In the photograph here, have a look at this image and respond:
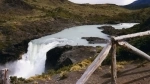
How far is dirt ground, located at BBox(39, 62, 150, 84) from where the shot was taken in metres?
16.7

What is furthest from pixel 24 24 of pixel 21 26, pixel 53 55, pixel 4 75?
pixel 4 75

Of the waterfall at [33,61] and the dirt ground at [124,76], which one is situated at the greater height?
the dirt ground at [124,76]

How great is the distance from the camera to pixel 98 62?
10.4 m

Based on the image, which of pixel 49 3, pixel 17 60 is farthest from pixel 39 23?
pixel 49 3

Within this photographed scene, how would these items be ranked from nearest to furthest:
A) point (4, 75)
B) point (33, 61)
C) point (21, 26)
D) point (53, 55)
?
point (4, 75) → point (53, 55) → point (33, 61) → point (21, 26)

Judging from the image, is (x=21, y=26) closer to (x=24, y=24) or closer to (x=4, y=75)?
(x=24, y=24)

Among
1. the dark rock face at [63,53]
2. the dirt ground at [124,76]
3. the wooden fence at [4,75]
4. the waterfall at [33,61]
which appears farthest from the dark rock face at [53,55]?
the wooden fence at [4,75]

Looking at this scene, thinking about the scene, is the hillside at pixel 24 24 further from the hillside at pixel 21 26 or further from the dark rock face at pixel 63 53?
the dark rock face at pixel 63 53

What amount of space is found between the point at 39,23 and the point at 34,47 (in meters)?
41.3

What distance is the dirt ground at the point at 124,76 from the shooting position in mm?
16719

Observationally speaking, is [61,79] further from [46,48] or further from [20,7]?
[20,7]

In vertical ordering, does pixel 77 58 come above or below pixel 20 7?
below

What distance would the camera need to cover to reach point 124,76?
1781cm

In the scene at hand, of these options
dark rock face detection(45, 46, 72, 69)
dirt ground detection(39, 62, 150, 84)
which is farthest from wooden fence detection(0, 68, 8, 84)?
dark rock face detection(45, 46, 72, 69)
